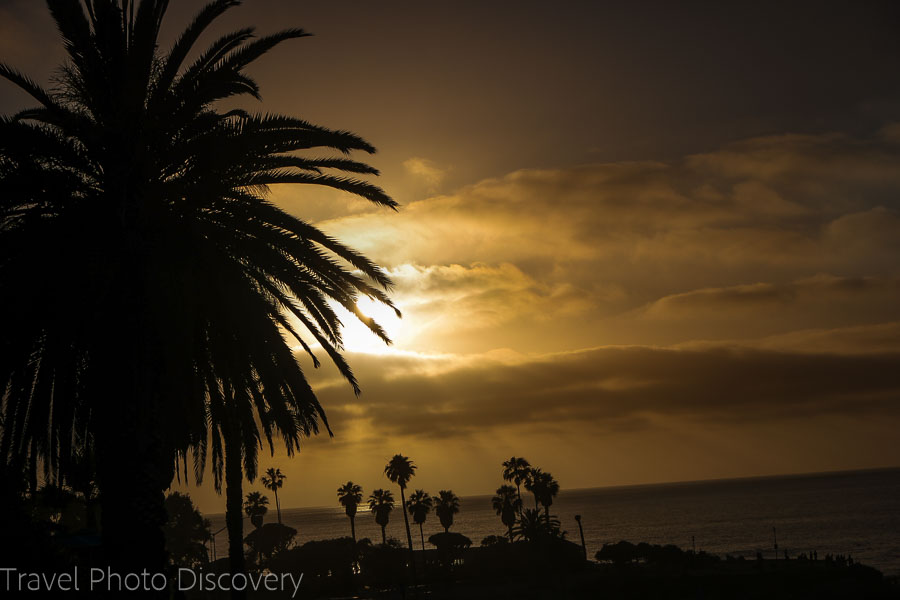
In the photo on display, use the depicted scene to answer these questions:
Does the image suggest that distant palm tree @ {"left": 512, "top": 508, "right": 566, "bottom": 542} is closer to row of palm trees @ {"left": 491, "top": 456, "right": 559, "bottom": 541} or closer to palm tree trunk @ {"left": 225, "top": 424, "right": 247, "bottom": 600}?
row of palm trees @ {"left": 491, "top": 456, "right": 559, "bottom": 541}

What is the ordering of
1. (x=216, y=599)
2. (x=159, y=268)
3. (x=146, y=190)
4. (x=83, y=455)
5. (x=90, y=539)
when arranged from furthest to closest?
(x=216, y=599)
(x=90, y=539)
(x=83, y=455)
(x=159, y=268)
(x=146, y=190)

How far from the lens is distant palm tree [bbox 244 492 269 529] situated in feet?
356

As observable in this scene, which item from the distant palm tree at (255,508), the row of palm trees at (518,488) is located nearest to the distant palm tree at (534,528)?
the row of palm trees at (518,488)

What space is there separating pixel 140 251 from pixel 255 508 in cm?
10581

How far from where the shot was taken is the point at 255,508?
359 ft

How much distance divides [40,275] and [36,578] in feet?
21.6

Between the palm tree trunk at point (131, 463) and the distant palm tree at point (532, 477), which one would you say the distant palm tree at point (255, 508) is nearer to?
the distant palm tree at point (532, 477)

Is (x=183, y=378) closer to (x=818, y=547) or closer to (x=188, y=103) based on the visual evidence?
(x=188, y=103)

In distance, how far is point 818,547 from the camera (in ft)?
405

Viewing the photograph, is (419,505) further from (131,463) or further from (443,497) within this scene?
(131,463)

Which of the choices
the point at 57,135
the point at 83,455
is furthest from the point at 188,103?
the point at 83,455

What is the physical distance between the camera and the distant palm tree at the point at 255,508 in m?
109

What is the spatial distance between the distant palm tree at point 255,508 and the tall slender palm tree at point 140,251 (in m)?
99.7

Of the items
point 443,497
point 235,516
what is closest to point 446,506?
point 443,497
